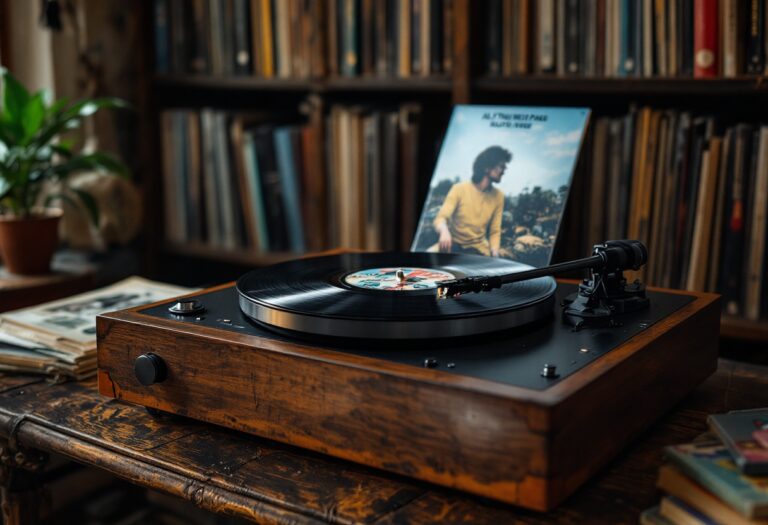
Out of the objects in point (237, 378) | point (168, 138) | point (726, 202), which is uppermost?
point (168, 138)

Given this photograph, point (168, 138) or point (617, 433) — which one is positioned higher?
point (168, 138)

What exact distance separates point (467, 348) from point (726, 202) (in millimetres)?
895

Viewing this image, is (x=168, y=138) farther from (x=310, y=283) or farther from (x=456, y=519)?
(x=456, y=519)

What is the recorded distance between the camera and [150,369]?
957 millimetres

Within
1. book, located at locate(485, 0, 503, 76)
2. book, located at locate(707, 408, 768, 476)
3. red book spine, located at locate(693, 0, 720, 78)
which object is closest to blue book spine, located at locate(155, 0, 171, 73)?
book, located at locate(485, 0, 503, 76)

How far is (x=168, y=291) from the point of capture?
4.77ft

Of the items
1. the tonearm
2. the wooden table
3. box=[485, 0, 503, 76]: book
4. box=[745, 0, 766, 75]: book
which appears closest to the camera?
the wooden table

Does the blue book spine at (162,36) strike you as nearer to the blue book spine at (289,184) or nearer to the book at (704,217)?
the blue book spine at (289,184)

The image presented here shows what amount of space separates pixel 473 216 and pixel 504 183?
0.24 feet

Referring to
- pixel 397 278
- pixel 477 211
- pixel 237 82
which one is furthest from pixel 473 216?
pixel 237 82

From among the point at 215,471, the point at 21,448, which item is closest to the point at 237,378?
the point at 215,471

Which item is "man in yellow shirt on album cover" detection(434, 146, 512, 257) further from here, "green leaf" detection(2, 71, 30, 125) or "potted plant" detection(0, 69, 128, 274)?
"green leaf" detection(2, 71, 30, 125)

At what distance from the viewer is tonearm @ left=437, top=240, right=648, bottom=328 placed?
94 centimetres

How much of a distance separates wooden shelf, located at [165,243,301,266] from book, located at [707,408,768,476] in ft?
4.60
